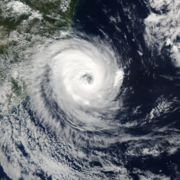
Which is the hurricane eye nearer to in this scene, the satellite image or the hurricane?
the hurricane

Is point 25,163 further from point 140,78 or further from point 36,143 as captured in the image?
point 140,78

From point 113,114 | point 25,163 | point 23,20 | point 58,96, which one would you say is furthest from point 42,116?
point 23,20

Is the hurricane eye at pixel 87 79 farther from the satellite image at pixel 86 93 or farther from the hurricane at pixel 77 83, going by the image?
the satellite image at pixel 86 93

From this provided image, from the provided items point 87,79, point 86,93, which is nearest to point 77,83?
point 87,79

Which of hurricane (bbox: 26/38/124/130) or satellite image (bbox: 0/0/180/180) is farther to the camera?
hurricane (bbox: 26/38/124/130)

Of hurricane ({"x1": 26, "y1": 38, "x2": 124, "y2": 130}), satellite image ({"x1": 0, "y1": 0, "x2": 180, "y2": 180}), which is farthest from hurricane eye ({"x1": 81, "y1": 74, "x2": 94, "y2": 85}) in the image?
satellite image ({"x1": 0, "y1": 0, "x2": 180, "y2": 180})

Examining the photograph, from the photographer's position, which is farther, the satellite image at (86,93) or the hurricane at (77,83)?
the hurricane at (77,83)

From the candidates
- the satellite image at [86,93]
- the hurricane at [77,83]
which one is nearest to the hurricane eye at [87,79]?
the hurricane at [77,83]

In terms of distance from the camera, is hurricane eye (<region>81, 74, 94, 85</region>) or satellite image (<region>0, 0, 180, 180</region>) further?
hurricane eye (<region>81, 74, 94, 85</region>)
